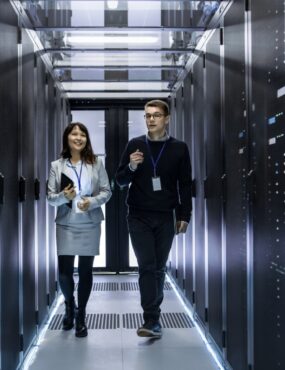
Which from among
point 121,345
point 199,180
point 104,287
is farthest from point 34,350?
point 104,287

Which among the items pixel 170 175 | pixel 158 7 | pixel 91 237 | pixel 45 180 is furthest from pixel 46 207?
pixel 158 7

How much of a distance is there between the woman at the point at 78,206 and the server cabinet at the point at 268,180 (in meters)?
1.70

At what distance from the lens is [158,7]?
356 cm

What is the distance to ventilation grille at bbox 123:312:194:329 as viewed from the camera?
420 cm

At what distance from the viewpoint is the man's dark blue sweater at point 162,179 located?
3.73m

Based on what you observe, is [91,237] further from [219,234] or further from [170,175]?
[219,234]

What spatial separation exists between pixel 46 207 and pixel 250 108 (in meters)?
2.53

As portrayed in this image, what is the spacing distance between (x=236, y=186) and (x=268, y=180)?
62 cm

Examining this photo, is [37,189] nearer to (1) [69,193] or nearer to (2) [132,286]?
(1) [69,193]

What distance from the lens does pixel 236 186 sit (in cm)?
277

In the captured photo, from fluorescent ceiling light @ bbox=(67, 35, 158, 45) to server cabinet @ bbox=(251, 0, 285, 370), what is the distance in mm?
1938

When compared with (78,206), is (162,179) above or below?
above

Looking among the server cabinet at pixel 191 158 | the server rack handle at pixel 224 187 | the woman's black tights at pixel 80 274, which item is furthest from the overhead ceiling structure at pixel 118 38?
the woman's black tights at pixel 80 274

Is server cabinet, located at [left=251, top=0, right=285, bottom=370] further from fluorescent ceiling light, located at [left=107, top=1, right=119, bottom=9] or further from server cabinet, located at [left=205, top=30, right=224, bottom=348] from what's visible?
fluorescent ceiling light, located at [left=107, top=1, right=119, bottom=9]
